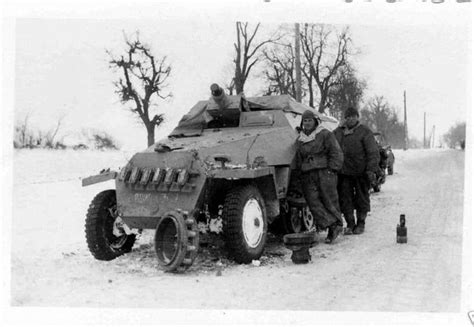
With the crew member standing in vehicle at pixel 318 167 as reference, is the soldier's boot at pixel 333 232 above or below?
below

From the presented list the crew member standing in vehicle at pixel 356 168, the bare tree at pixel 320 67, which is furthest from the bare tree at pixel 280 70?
A: the crew member standing in vehicle at pixel 356 168

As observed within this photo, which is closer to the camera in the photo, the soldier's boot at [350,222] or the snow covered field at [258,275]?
the snow covered field at [258,275]

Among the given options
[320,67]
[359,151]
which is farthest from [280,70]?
[359,151]

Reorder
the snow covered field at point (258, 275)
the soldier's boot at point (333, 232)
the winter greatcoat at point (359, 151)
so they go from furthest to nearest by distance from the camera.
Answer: the winter greatcoat at point (359, 151)
the soldier's boot at point (333, 232)
the snow covered field at point (258, 275)

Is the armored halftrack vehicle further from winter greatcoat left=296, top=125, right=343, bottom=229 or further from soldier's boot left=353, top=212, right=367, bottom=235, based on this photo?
soldier's boot left=353, top=212, right=367, bottom=235

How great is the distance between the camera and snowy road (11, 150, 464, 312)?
4668 mm

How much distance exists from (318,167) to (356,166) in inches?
43.3

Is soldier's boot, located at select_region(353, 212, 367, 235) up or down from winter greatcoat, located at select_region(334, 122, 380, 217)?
down

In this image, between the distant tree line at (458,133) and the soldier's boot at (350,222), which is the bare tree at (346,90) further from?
the soldier's boot at (350,222)

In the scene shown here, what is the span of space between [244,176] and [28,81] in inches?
120

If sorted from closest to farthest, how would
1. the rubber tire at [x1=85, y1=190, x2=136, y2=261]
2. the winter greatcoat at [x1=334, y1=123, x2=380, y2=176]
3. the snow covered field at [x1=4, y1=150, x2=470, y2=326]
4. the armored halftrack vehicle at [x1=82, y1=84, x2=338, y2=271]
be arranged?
the snow covered field at [x1=4, y1=150, x2=470, y2=326] → the armored halftrack vehicle at [x1=82, y1=84, x2=338, y2=271] → the rubber tire at [x1=85, y1=190, x2=136, y2=261] → the winter greatcoat at [x1=334, y1=123, x2=380, y2=176]

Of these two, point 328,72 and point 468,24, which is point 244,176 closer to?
point 468,24

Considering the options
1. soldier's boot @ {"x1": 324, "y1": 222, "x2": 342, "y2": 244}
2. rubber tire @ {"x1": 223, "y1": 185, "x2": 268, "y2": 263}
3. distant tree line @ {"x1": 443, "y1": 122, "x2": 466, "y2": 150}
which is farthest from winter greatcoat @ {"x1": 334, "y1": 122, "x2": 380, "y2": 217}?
rubber tire @ {"x1": 223, "y1": 185, "x2": 268, "y2": 263}

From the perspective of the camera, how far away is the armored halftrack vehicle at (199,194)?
18.0 feet
